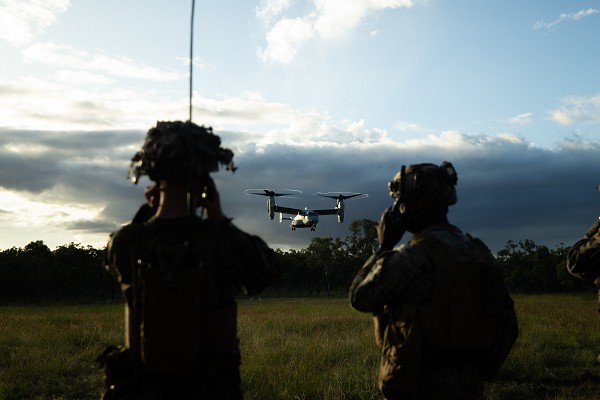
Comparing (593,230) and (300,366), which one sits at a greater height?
(593,230)

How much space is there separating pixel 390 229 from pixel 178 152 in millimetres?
1547

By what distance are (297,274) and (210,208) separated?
363 feet

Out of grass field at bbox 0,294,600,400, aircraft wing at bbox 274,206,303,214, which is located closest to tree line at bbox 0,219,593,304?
aircraft wing at bbox 274,206,303,214

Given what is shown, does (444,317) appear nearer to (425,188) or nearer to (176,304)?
(425,188)

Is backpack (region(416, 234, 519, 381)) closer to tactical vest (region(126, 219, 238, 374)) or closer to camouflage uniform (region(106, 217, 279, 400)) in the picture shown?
camouflage uniform (region(106, 217, 279, 400))

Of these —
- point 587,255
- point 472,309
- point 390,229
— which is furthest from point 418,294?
point 587,255

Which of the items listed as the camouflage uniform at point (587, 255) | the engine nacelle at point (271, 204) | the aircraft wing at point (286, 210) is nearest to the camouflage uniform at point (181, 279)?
the camouflage uniform at point (587, 255)

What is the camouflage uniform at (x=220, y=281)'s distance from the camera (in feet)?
9.82

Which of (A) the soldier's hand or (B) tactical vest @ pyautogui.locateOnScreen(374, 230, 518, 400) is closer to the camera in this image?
(B) tactical vest @ pyautogui.locateOnScreen(374, 230, 518, 400)

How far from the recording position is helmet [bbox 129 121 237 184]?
10.0 ft

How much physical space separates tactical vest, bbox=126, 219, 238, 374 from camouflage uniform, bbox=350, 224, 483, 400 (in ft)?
2.97

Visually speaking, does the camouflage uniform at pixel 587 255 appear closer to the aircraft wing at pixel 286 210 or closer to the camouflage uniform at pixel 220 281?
the camouflage uniform at pixel 220 281

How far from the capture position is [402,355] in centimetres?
339

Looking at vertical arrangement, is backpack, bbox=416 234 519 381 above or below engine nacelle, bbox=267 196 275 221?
below
